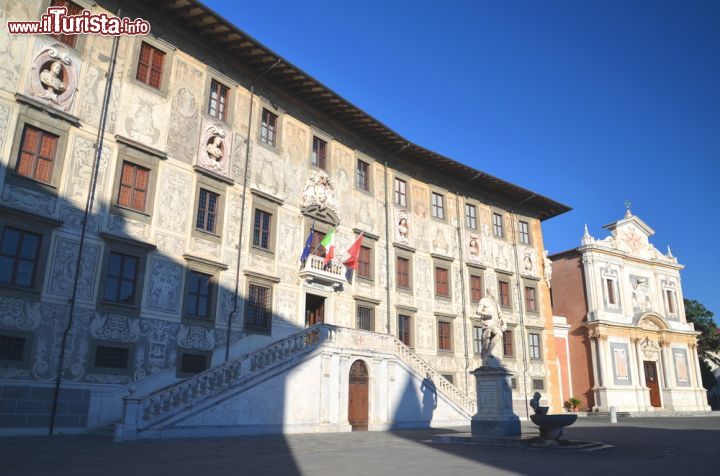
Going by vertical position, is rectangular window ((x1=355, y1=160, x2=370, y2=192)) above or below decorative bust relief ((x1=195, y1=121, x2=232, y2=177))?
above

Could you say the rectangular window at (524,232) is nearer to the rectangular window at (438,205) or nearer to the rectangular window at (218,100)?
the rectangular window at (438,205)

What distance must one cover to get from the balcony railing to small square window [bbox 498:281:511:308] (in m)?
12.3

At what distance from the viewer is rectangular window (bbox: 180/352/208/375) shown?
1875 centimetres

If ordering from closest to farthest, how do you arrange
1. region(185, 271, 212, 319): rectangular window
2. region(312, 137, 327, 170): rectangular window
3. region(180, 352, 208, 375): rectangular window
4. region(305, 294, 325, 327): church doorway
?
region(180, 352, 208, 375): rectangular window
region(185, 271, 212, 319): rectangular window
region(305, 294, 325, 327): church doorway
region(312, 137, 327, 170): rectangular window

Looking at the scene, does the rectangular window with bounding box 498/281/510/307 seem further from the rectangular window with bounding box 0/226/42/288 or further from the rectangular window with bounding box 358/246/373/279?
→ the rectangular window with bounding box 0/226/42/288

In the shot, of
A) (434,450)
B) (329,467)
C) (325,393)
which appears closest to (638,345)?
(325,393)

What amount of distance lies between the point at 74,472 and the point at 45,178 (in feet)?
34.8

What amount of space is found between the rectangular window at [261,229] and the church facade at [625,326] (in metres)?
27.0

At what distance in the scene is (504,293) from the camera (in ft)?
109

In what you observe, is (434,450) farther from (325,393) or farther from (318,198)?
(318,198)

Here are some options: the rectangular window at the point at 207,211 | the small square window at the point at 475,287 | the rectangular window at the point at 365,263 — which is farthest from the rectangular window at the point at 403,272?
the rectangular window at the point at 207,211

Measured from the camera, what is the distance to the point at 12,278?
15406 mm

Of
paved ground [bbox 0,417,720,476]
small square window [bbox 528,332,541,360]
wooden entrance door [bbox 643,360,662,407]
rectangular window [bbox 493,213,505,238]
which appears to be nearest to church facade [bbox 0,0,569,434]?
paved ground [bbox 0,417,720,476]

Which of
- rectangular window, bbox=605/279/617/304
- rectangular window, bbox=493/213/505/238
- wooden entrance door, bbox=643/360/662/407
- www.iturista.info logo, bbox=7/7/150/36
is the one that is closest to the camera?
www.iturista.info logo, bbox=7/7/150/36
